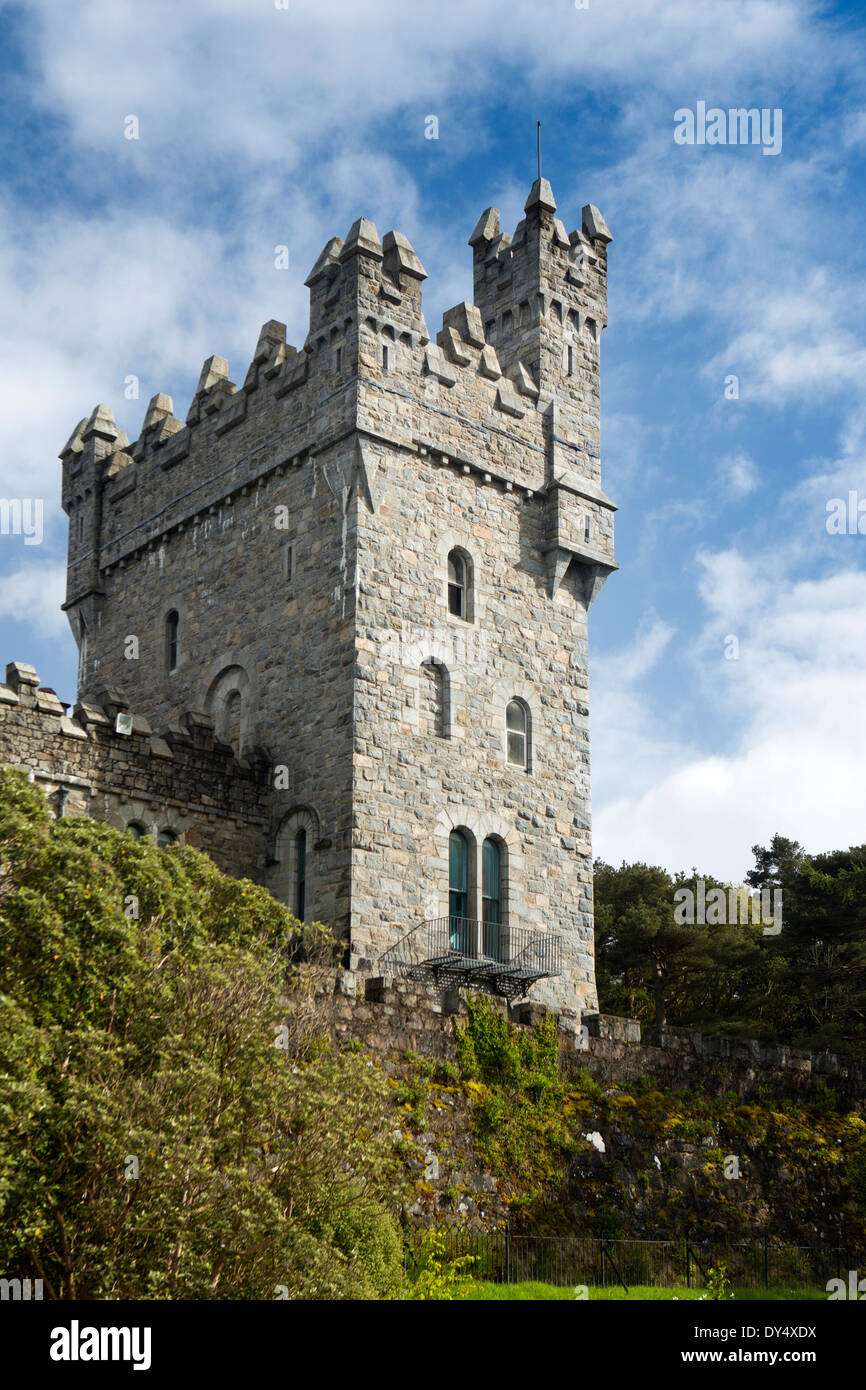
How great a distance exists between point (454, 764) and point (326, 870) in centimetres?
339

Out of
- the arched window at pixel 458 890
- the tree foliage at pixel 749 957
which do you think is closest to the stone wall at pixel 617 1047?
the arched window at pixel 458 890

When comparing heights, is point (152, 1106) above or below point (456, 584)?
below

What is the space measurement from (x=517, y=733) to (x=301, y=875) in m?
5.44

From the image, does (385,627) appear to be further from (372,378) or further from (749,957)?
(749,957)

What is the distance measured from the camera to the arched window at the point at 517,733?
3247cm

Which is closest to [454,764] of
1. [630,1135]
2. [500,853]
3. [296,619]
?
[500,853]

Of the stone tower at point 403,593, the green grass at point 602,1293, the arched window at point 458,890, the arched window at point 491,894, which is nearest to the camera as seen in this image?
the green grass at point 602,1293

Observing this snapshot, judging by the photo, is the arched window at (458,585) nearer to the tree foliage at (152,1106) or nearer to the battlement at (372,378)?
the battlement at (372,378)

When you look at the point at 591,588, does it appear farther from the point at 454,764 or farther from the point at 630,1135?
the point at 630,1135

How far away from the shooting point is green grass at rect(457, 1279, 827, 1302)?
1910 centimetres

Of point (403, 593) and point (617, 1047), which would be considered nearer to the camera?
point (617, 1047)

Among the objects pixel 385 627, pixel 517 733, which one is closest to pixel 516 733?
pixel 517 733

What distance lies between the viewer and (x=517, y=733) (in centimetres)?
3269

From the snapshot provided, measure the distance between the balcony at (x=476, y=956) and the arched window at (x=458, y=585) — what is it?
242 inches
